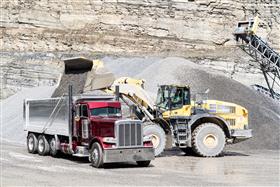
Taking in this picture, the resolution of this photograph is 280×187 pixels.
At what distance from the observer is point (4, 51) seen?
4334cm

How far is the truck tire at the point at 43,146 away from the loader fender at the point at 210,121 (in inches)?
182

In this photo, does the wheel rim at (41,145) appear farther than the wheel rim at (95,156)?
Yes

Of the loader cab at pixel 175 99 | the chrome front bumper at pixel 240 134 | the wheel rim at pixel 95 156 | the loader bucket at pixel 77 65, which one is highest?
the loader bucket at pixel 77 65

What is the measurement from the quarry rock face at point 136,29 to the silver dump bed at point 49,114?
21.6 m

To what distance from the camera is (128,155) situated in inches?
547

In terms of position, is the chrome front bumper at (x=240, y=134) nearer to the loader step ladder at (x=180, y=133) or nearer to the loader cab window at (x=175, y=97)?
the loader step ladder at (x=180, y=133)

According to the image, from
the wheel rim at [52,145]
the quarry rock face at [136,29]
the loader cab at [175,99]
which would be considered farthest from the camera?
the quarry rock face at [136,29]

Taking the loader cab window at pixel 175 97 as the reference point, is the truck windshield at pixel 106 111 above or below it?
below

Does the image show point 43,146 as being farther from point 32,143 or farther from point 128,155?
point 128,155

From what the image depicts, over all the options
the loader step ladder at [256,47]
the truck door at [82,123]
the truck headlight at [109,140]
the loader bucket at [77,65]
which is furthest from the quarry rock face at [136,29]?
the truck headlight at [109,140]

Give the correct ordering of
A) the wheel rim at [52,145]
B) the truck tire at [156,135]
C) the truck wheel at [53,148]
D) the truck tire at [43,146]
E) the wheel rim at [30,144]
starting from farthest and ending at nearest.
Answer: the wheel rim at [30,144]
the truck tire at [43,146]
the truck tire at [156,135]
the wheel rim at [52,145]
the truck wheel at [53,148]

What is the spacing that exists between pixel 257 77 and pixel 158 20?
11.5 meters

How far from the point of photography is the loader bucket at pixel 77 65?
17.9 metres

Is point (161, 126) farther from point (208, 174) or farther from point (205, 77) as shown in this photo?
point (205, 77)
